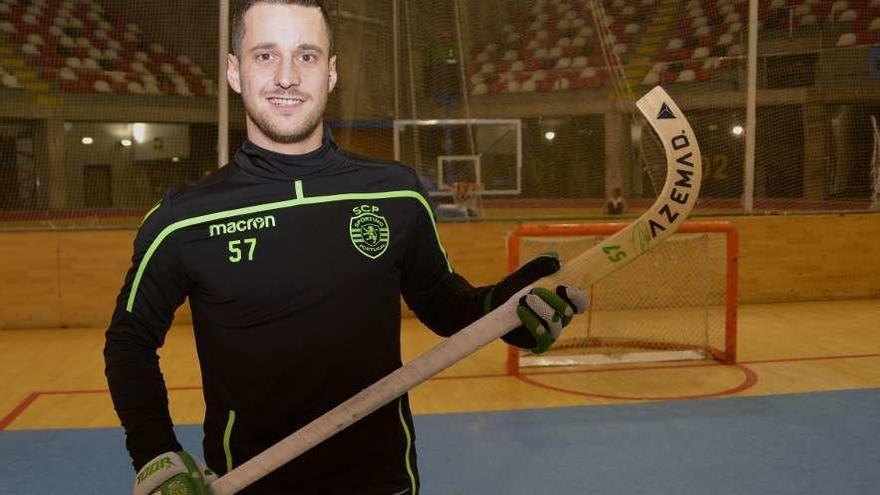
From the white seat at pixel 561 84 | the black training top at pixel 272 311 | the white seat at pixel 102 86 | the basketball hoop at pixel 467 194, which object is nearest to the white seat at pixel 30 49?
the white seat at pixel 102 86

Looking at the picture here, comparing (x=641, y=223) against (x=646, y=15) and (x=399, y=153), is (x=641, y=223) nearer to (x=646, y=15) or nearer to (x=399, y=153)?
(x=399, y=153)

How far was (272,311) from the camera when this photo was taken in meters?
1.70

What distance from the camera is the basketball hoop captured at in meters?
9.56

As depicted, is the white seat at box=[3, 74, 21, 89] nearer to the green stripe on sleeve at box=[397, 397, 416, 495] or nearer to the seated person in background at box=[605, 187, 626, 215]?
the seated person in background at box=[605, 187, 626, 215]

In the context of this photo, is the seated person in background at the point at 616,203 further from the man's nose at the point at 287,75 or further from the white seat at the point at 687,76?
the man's nose at the point at 287,75

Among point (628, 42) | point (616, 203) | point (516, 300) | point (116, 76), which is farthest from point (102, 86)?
point (516, 300)

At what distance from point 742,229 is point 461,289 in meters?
6.95

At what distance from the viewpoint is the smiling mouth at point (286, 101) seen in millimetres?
1734

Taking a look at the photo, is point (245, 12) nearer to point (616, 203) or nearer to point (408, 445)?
point (408, 445)

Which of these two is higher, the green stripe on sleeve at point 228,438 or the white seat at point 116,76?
the white seat at point 116,76

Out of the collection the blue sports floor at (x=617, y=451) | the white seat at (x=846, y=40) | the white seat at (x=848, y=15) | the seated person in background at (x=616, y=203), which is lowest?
the blue sports floor at (x=617, y=451)

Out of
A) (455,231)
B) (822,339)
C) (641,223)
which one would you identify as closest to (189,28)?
(455,231)

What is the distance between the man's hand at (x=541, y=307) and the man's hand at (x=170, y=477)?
0.74 meters

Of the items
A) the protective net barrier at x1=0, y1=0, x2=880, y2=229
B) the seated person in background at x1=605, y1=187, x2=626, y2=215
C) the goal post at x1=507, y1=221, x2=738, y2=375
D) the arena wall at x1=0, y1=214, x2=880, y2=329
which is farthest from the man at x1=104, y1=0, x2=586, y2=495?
the seated person in background at x1=605, y1=187, x2=626, y2=215
